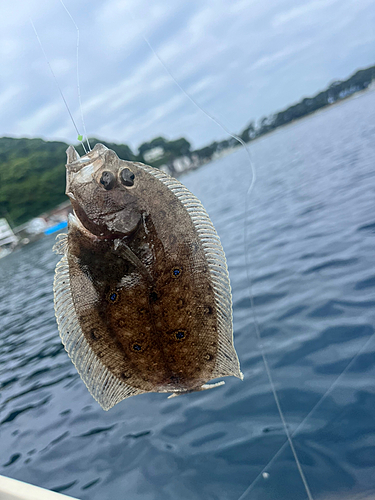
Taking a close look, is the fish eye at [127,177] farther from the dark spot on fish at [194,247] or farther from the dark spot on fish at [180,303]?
the dark spot on fish at [180,303]

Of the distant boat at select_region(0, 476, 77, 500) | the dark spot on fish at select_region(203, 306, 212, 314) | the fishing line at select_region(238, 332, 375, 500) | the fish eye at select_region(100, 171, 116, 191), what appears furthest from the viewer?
the fishing line at select_region(238, 332, 375, 500)

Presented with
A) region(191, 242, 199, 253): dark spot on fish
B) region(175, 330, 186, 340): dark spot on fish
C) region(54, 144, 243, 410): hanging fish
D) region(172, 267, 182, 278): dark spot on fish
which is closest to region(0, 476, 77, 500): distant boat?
region(54, 144, 243, 410): hanging fish

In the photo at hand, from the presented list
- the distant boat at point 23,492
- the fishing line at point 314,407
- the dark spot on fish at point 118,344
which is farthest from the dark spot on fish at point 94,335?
the fishing line at point 314,407

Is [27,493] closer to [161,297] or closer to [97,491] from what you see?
[97,491]

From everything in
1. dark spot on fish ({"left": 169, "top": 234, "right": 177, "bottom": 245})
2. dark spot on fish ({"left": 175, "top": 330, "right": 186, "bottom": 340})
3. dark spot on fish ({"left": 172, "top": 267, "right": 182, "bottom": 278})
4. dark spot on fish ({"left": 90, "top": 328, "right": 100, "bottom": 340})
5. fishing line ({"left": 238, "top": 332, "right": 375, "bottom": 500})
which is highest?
dark spot on fish ({"left": 169, "top": 234, "right": 177, "bottom": 245})

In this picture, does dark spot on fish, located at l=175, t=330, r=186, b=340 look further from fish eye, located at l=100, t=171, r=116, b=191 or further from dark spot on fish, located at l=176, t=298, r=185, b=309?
fish eye, located at l=100, t=171, r=116, b=191

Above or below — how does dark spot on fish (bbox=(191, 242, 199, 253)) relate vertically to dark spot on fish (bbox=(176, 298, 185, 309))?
above

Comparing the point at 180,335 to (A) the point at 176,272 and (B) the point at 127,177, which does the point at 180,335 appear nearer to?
(A) the point at 176,272
